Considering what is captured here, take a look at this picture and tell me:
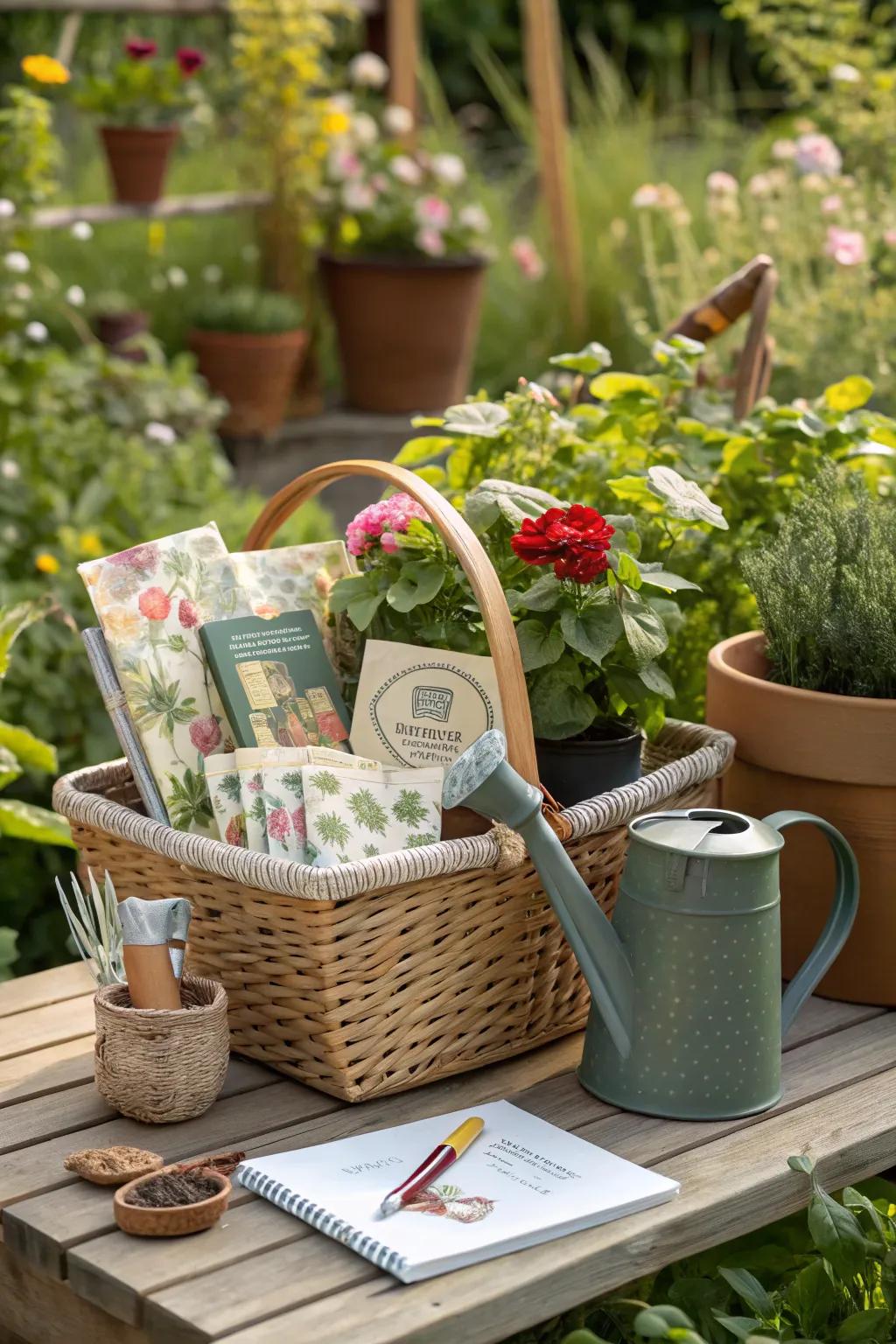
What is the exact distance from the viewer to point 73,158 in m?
5.69

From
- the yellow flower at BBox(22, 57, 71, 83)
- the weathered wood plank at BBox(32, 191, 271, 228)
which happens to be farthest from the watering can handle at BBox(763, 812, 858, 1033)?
the weathered wood plank at BBox(32, 191, 271, 228)

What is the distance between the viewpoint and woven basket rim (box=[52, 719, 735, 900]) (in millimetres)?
1232

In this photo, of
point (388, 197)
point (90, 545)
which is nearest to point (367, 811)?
point (90, 545)

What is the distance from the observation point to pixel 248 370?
14.9ft

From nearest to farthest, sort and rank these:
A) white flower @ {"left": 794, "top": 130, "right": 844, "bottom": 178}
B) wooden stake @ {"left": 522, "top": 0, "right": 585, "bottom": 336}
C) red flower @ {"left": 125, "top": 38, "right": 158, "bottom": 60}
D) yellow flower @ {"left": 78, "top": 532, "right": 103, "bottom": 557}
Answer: yellow flower @ {"left": 78, "top": 532, "right": 103, "bottom": 557}, white flower @ {"left": 794, "top": 130, "right": 844, "bottom": 178}, red flower @ {"left": 125, "top": 38, "right": 158, "bottom": 60}, wooden stake @ {"left": 522, "top": 0, "right": 585, "bottom": 336}

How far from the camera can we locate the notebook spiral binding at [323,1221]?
1.09 metres

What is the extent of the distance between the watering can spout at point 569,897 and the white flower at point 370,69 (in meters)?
4.13

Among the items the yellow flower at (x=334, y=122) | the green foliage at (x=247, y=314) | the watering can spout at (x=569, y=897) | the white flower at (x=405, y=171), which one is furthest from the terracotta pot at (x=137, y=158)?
the watering can spout at (x=569, y=897)

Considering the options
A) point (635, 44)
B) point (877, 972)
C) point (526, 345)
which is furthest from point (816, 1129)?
point (635, 44)

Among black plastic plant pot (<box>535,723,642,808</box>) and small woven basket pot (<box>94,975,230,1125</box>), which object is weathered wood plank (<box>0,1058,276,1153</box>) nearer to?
small woven basket pot (<box>94,975,230,1125</box>)

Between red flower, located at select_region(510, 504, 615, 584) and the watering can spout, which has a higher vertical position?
red flower, located at select_region(510, 504, 615, 584)

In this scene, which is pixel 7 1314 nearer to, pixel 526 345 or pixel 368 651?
pixel 368 651

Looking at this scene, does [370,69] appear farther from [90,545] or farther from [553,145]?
[90,545]

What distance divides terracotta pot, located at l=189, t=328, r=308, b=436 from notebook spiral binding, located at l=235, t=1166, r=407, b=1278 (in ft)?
11.7
